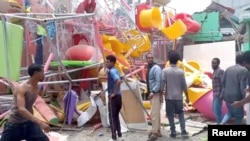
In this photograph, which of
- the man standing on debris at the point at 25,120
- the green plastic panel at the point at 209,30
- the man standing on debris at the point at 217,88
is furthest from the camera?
the green plastic panel at the point at 209,30

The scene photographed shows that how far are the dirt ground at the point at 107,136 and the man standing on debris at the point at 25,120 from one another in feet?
8.06

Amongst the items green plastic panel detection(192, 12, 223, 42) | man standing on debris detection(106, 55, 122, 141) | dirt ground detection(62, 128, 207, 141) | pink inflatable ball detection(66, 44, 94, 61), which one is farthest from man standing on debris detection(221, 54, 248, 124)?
green plastic panel detection(192, 12, 223, 42)

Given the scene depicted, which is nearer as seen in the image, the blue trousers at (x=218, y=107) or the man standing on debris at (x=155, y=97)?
the man standing on debris at (x=155, y=97)

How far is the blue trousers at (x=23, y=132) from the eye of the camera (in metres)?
3.92

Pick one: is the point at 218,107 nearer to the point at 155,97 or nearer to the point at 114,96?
the point at 155,97

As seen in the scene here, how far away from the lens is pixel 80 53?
8352mm

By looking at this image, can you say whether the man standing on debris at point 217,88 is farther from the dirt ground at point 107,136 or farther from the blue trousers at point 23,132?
the blue trousers at point 23,132

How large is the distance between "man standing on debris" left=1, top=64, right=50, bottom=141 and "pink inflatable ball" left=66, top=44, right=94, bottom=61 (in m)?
4.28

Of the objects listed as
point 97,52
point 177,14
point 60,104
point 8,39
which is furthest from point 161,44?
point 8,39

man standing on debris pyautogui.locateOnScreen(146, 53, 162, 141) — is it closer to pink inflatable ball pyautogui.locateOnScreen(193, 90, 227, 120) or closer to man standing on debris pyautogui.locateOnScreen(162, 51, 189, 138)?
man standing on debris pyautogui.locateOnScreen(162, 51, 189, 138)

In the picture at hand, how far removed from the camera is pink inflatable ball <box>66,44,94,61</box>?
8336 millimetres

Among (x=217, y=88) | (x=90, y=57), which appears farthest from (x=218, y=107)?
(x=90, y=57)

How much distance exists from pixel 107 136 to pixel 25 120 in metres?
2.86

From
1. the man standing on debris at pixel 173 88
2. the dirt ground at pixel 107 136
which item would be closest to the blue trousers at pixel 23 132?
the dirt ground at pixel 107 136
